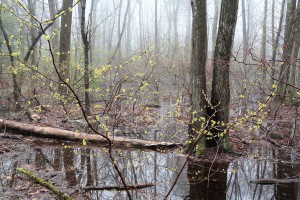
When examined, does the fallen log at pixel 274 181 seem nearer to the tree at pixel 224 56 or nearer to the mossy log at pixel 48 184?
the tree at pixel 224 56

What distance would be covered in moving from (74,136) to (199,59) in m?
4.32

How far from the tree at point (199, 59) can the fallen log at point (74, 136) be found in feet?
3.62

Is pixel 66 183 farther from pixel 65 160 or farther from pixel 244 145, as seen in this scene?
pixel 244 145

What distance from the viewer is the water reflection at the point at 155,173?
196 inches

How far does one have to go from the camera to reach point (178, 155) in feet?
23.3

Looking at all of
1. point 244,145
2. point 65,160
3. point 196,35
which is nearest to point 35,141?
point 65,160

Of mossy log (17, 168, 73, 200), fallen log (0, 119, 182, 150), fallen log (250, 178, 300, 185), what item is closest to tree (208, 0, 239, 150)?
fallen log (250, 178, 300, 185)

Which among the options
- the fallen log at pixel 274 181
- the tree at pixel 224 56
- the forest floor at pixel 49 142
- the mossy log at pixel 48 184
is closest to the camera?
the mossy log at pixel 48 184

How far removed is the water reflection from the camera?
497cm

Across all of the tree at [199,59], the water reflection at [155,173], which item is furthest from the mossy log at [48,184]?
the tree at [199,59]

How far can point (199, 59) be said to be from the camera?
6.73 meters

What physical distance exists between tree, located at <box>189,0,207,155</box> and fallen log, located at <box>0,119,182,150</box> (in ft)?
3.62

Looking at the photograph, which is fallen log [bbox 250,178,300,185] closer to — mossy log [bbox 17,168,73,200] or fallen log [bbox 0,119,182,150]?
fallen log [bbox 0,119,182,150]

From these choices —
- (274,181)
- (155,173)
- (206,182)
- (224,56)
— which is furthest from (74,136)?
(274,181)
